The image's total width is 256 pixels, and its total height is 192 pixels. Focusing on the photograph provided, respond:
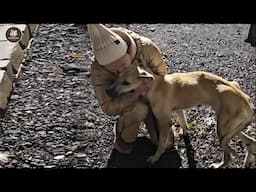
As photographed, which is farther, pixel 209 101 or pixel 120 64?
pixel 209 101

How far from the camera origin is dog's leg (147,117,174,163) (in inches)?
80.5

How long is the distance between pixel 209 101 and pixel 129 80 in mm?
317

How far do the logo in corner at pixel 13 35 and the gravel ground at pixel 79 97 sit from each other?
10 centimetres

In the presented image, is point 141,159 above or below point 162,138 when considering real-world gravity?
below

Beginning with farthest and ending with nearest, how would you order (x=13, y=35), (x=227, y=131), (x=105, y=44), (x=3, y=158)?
1. (x=13, y=35)
2. (x=3, y=158)
3. (x=227, y=131)
4. (x=105, y=44)

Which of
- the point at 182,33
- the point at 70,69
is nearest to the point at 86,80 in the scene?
the point at 70,69

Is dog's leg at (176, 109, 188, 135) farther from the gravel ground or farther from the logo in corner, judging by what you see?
the logo in corner

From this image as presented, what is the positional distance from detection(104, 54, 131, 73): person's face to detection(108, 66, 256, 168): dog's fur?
5 centimetres

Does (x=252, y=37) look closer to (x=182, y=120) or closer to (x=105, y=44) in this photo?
(x=182, y=120)

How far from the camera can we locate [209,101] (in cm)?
202

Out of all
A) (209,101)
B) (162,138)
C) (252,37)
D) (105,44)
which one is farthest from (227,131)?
(252,37)

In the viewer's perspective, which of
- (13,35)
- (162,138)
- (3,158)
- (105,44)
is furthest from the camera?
(13,35)

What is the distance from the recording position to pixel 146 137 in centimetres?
228
